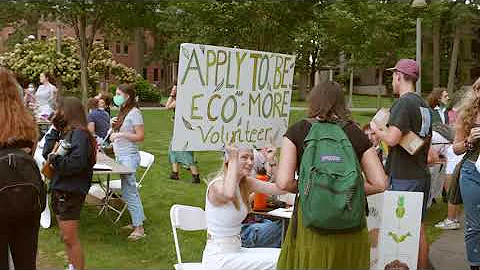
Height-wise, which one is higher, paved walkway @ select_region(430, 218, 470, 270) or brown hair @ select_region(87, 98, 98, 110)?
brown hair @ select_region(87, 98, 98, 110)

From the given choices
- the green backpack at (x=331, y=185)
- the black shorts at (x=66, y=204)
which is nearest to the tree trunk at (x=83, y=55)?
the black shorts at (x=66, y=204)

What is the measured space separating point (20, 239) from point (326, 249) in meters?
1.92

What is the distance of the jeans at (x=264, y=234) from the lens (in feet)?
17.6

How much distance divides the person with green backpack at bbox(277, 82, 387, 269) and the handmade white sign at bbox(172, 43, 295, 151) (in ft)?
2.79

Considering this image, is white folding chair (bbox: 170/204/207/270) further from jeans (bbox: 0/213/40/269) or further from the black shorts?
jeans (bbox: 0/213/40/269)

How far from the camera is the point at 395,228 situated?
4844 millimetres


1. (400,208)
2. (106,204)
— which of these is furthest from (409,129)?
(106,204)

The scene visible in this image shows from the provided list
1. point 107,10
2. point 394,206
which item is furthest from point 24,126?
point 107,10

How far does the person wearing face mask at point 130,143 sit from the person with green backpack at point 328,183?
378 cm

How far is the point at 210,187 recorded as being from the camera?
13.6 feet

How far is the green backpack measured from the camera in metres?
3.13

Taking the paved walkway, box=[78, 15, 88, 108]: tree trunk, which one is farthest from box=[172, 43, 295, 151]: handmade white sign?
box=[78, 15, 88, 108]: tree trunk

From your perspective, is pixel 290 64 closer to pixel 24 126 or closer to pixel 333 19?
pixel 24 126

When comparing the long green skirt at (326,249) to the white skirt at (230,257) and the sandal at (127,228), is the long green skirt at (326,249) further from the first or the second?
the sandal at (127,228)
